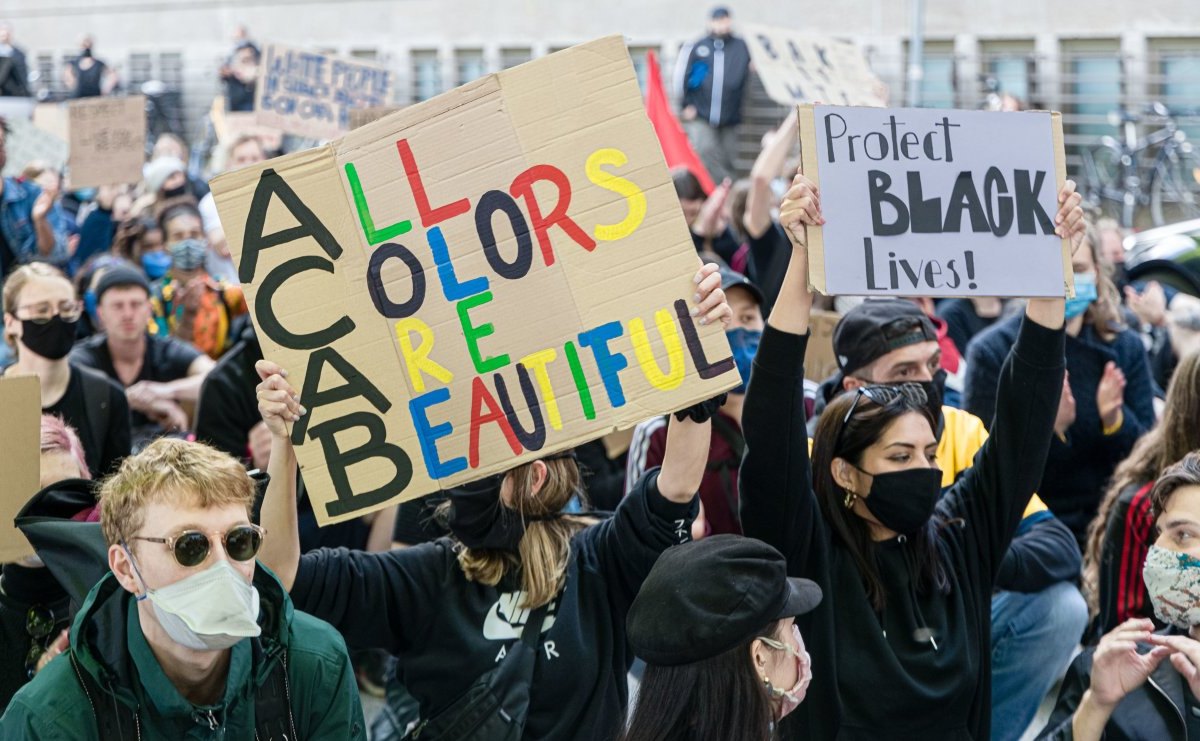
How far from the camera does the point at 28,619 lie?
381 centimetres

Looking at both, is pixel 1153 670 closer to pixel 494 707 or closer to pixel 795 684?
pixel 795 684

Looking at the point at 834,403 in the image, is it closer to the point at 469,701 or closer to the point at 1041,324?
the point at 1041,324

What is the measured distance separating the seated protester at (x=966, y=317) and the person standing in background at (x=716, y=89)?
848 cm

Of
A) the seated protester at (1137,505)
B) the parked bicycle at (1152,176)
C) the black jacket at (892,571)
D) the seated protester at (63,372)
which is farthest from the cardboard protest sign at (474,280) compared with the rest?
the parked bicycle at (1152,176)

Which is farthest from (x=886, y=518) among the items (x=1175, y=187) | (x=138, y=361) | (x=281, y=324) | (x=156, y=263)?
(x=1175, y=187)

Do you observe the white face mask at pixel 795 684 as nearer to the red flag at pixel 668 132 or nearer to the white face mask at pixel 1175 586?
the white face mask at pixel 1175 586

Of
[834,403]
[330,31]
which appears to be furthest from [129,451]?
[330,31]

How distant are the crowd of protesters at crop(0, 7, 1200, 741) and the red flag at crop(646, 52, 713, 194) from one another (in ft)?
13.0

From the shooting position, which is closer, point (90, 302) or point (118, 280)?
point (118, 280)

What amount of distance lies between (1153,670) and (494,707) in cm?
146

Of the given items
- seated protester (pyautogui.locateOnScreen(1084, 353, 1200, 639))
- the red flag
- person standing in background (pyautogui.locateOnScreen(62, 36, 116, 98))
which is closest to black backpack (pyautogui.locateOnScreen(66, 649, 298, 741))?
seated protester (pyautogui.locateOnScreen(1084, 353, 1200, 639))

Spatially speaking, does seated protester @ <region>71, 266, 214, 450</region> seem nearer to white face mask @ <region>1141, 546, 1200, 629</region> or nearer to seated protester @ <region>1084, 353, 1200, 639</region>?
seated protester @ <region>1084, 353, 1200, 639</region>

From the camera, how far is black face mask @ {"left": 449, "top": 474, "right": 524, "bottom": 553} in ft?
12.2

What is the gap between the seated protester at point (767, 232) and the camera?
6.91 meters
